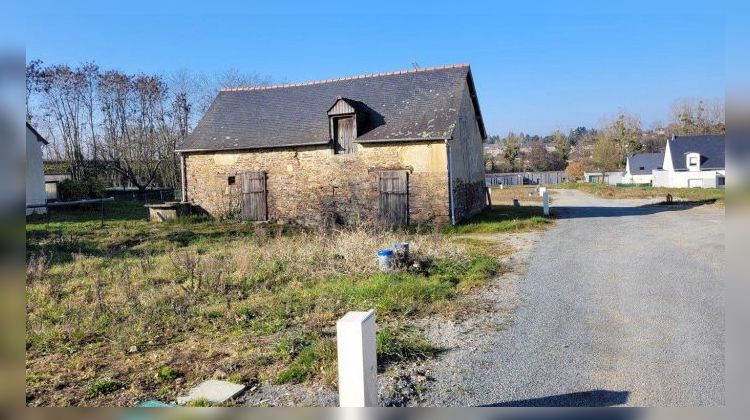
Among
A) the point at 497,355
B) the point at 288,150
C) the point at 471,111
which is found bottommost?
the point at 497,355

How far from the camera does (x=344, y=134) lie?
20016mm

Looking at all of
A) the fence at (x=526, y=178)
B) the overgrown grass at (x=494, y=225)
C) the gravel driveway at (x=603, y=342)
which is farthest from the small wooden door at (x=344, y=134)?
the fence at (x=526, y=178)

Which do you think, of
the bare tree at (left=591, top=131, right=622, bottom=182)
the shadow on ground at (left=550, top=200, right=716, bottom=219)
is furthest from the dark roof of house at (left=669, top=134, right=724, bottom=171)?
the shadow on ground at (left=550, top=200, right=716, bottom=219)

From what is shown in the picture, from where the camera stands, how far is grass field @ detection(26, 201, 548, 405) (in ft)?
17.8

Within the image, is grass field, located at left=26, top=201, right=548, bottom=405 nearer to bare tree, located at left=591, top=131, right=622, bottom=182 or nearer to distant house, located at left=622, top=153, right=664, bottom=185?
distant house, located at left=622, top=153, right=664, bottom=185

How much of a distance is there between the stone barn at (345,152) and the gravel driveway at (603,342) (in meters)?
7.82

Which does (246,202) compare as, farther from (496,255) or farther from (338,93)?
(496,255)

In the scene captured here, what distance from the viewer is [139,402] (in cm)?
473

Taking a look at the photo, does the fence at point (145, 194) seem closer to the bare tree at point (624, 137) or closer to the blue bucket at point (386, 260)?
the blue bucket at point (386, 260)

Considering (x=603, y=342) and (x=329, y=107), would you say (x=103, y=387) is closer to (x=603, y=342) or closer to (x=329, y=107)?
(x=603, y=342)

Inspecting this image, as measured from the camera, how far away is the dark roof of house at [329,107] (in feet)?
63.3

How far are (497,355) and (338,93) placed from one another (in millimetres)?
17961
